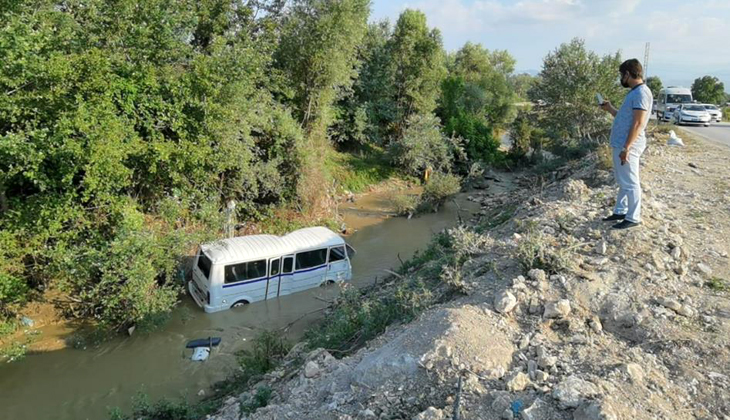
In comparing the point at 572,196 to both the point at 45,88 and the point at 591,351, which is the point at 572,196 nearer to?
the point at 591,351

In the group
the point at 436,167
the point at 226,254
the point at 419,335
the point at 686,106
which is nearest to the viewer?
the point at 419,335

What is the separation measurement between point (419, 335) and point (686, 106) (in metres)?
26.4

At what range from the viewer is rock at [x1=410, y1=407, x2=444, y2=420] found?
3607 mm

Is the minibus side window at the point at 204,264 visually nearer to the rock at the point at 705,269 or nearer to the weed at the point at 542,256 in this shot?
the weed at the point at 542,256

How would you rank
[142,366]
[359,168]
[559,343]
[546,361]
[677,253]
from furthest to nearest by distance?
1. [359,168]
2. [142,366]
3. [677,253]
4. [559,343]
5. [546,361]

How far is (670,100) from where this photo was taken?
89.7 feet

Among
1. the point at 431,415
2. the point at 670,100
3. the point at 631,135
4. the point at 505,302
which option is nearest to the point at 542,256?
the point at 505,302

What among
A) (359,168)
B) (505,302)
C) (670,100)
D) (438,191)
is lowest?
(438,191)

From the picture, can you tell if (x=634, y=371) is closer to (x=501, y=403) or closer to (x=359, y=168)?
(x=501, y=403)

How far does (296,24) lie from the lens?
1919 centimetres

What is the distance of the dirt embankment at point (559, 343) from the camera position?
368 cm

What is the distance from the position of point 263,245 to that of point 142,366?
3.95m

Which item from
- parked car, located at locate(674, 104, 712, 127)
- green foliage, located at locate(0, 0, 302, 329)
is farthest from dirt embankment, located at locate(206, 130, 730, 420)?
parked car, located at locate(674, 104, 712, 127)

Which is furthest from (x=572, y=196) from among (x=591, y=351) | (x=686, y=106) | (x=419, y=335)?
(x=686, y=106)
